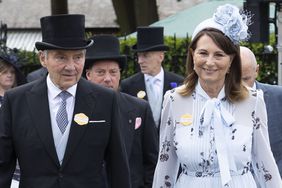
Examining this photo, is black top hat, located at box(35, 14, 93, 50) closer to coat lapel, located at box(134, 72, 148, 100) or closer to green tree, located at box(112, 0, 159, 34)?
coat lapel, located at box(134, 72, 148, 100)

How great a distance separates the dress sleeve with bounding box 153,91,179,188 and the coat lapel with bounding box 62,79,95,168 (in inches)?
19.1

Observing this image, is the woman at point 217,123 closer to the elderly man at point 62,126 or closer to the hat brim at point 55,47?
the elderly man at point 62,126

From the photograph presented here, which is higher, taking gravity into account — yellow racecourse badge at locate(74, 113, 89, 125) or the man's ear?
yellow racecourse badge at locate(74, 113, 89, 125)

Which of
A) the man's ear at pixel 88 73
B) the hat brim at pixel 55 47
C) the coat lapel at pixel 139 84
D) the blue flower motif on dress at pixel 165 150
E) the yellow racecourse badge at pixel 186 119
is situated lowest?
the coat lapel at pixel 139 84

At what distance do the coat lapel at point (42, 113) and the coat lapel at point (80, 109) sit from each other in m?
0.10

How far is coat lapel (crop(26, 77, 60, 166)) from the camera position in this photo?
17.5ft

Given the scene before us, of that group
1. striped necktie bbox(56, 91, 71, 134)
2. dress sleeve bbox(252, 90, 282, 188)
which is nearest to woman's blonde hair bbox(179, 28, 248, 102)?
dress sleeve bbox(252, 90, 282, 188)

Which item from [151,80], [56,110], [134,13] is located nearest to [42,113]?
[56,110]

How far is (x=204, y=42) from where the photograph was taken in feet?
17.8

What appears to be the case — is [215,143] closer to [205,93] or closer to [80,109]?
[205,93]

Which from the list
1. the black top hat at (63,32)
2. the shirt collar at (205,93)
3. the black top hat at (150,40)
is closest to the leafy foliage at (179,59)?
the black top hat at (150,40)

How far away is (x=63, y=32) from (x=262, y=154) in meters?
1.50

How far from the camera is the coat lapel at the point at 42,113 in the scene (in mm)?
5332

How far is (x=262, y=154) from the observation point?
5.47 m
